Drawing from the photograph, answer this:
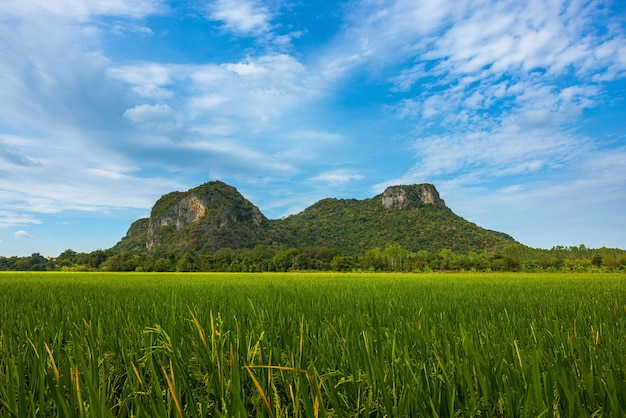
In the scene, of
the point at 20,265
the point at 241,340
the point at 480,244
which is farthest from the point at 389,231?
the point at 241,340

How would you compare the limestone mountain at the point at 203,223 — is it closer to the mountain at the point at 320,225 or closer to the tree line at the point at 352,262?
the mountain at the point at 320,225

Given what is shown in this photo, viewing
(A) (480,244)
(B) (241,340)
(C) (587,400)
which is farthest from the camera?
(A) (480,244)

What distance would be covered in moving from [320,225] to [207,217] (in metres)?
46.9

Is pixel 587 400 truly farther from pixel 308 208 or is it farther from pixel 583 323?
pixel 308 208

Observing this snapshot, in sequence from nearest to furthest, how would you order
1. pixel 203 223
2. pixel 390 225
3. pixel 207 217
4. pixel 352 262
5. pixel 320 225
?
pixel 352 262
pixel 390 225
pixel 320 225
pixel 203 223
pixel 207 217

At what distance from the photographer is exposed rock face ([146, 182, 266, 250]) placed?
13238 centimetres

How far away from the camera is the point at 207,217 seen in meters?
139

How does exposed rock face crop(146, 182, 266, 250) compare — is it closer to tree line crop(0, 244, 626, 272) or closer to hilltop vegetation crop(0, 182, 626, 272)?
hilltop vegetation crop(0, 182, 626, 272)

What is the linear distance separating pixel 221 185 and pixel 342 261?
103 meters

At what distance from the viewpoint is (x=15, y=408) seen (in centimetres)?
112

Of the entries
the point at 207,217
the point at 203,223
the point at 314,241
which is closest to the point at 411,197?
the point at 314,241

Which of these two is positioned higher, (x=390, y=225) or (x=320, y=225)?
(x=320, y=225)

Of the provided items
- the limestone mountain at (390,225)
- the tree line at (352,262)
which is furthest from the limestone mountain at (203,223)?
the tree line at (352,262)

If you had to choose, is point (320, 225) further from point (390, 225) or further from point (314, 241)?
point (390, 225)
